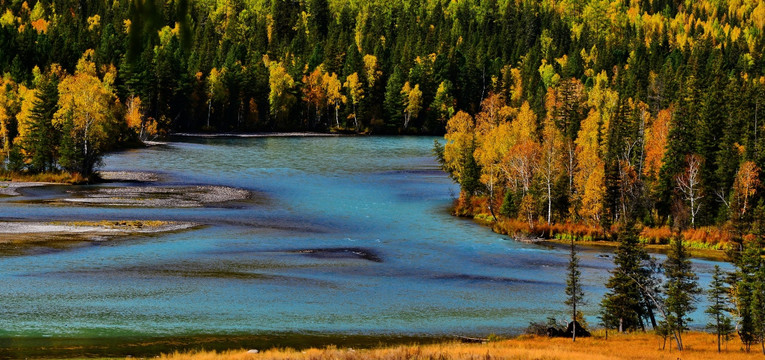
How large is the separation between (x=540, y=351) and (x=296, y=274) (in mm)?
24845

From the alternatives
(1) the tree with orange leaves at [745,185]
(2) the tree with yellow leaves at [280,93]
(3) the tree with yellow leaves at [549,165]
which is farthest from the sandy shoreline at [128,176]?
(2) the tree with yellow leaves at [280,93]

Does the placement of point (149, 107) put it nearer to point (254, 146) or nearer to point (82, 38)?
point (254, 146)

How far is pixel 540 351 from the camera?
34.7 metres

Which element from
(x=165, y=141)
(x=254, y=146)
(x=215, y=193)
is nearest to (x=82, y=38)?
(x=165, y=141)

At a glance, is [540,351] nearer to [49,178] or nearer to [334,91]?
[49,178]

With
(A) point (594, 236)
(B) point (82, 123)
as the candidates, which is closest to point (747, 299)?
(A) point (594, 236)

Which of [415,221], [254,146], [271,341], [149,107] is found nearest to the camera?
[271,341]

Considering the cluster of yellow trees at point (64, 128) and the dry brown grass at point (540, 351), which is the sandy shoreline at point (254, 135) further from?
the dry brown grass at point (540, 351)

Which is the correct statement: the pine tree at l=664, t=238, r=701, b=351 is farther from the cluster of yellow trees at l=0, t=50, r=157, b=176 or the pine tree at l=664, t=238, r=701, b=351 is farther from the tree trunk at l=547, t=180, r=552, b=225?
the cluster of yellow trees at l=0, t=50, r=157, b=176

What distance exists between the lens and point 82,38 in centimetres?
18275

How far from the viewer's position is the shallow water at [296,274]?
147 feet

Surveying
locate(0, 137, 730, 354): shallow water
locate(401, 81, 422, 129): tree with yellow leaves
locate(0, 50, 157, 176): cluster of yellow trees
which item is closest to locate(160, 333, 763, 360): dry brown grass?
locate(0, 137, 730, 354): shallow water

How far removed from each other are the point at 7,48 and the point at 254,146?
52489 millimetres

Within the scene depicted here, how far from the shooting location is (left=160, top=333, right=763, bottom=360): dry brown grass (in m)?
31.9
